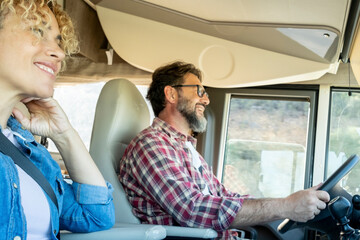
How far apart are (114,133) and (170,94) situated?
690mm

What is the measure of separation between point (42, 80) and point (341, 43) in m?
2.02

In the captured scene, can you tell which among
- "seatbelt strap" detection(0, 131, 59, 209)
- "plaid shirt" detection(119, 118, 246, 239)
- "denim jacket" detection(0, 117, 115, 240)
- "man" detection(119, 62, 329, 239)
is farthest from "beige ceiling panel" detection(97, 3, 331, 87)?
"seatbelt strap" detection(0, 131, 59, 209)

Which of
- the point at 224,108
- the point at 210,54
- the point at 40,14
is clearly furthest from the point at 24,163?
the point at 224,108

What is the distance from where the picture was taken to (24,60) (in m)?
1.36

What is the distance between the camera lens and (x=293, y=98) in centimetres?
366

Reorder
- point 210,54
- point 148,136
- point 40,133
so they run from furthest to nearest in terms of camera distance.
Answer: point 210,54, point 148,136, point 40,133

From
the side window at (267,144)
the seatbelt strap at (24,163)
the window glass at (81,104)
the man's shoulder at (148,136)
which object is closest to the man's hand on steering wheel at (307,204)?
the man's shoulder at (148,136)

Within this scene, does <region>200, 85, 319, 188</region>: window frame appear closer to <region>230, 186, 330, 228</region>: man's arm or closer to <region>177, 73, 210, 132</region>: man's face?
<region>177, 73, 210, 132</region>: man's face

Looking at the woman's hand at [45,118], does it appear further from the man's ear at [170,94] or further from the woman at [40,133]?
the man's ear at [170,94]

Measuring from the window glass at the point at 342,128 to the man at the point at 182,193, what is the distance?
4.08 feet

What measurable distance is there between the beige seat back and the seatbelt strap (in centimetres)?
70

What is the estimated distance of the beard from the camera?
2.73m

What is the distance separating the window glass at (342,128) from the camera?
353 cm

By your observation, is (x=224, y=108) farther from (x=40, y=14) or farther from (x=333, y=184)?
(x=40, y=14)
